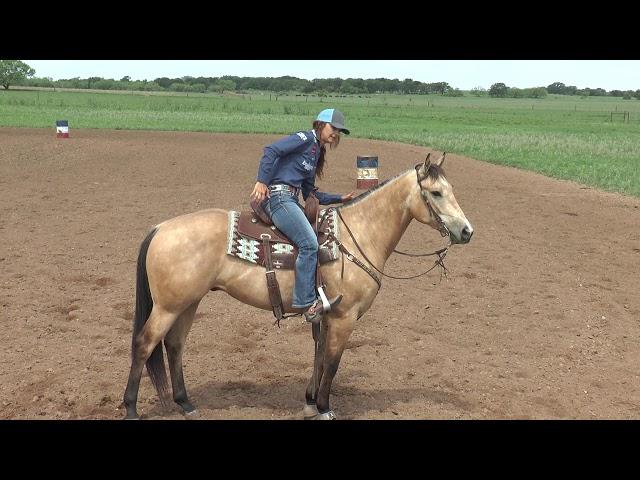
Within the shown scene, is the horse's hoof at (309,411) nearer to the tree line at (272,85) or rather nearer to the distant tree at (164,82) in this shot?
the tree line at (272,85)

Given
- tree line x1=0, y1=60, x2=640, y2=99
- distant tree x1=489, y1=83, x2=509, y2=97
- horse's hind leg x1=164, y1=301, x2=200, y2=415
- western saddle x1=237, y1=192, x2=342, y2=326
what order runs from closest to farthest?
western saddle x1=237, y1=192, x2=342, y2=326
horse's hind leg x1=164, y1=301, x2=200, y2=415
tree line x1=0, y1=60, x2=640, y2=99
distant tree x1=489, y1=83, x2=509, y2=97

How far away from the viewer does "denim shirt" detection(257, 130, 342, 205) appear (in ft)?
16.6

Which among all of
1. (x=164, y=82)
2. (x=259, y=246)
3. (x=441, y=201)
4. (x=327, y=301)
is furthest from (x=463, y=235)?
(x=164, y=82)

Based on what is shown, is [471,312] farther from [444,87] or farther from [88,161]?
[444,87]

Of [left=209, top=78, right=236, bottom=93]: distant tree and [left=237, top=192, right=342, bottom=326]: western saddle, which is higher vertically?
[left=209, top=78, right=236, bottom=93]: distant tree

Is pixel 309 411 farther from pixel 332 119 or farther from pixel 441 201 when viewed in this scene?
pixel 332 119

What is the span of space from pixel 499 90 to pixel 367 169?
561 feet

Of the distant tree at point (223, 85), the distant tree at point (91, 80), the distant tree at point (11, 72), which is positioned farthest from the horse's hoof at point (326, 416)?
the distant tree at point (223, 85)

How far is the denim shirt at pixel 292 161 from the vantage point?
507 centimetres

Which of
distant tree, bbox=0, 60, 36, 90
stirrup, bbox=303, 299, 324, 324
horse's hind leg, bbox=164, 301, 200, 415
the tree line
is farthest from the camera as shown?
the tree line

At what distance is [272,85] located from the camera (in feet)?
478

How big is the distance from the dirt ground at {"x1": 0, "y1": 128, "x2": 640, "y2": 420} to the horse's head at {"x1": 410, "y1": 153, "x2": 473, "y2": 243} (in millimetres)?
1687

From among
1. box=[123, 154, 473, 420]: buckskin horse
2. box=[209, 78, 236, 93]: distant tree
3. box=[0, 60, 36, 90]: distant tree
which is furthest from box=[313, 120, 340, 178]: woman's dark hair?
box=[209, 78, 236, 93]: distant tree

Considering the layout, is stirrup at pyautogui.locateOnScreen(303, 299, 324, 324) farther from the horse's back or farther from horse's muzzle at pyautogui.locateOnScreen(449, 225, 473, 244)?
horse's muzzle at pyautogui.locateOnScreen(449, 225, 473, 244)
